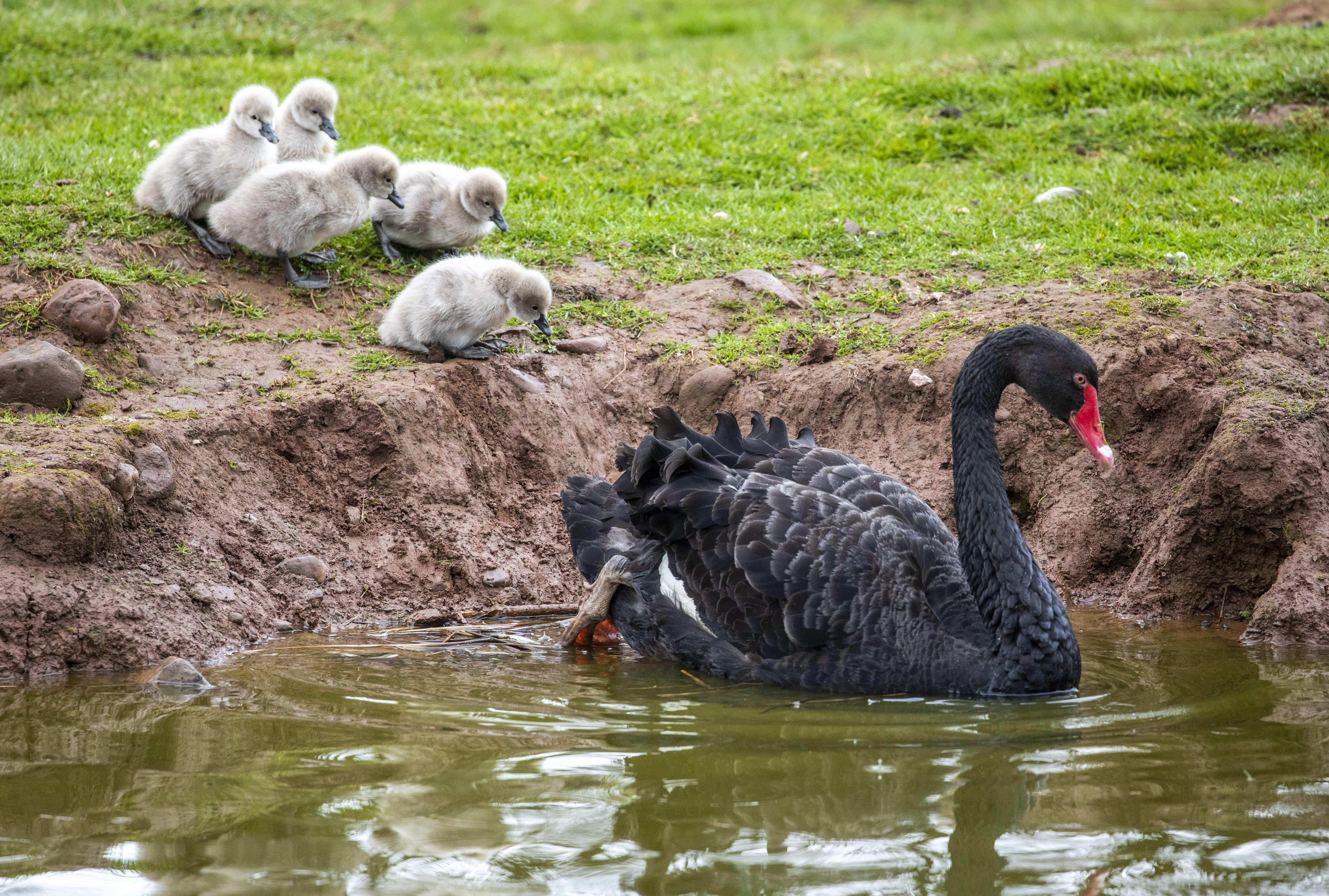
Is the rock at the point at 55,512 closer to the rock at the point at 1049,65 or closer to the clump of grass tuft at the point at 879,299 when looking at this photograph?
the clump of grass tuft at the point at 879,299

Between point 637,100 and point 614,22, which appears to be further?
point 614,22

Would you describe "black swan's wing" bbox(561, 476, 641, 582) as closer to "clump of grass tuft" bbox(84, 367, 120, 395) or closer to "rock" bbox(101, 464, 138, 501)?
"rock" bbox(101, 464, 138, 501)

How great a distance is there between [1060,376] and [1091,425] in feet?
0.70

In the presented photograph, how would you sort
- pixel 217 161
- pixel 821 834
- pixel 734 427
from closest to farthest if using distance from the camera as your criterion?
1. pixel 821 834
2. pixel 734 427
3. pixel 217 161

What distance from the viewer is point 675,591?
484cm

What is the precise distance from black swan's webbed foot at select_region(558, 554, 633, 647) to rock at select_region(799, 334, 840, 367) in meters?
1.86

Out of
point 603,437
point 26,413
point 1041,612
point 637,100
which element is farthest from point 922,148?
point 26,413

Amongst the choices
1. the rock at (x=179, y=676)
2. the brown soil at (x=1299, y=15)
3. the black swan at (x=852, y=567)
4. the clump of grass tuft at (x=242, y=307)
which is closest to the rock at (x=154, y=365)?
the clump of grass tuft at (x=242, y=307)

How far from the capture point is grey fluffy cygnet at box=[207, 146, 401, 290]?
6.36m

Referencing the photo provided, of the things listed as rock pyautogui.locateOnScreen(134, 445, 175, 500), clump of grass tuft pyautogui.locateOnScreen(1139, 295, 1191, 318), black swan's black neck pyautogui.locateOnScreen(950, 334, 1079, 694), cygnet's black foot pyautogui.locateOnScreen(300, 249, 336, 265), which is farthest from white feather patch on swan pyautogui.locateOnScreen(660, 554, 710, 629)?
cygnet's black foot pyautogui.locateOnScreen(300, 249, 336, 265)

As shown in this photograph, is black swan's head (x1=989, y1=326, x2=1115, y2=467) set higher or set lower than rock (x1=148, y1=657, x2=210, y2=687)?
higher

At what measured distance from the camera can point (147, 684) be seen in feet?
14.2

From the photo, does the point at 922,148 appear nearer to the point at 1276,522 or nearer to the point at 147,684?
the point at 1276,522

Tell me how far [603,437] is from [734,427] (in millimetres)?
1345
